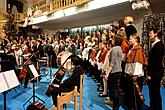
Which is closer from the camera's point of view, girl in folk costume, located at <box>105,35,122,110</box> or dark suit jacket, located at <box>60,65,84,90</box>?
girl in folk costume, located at <box>105,35,122,110</box>

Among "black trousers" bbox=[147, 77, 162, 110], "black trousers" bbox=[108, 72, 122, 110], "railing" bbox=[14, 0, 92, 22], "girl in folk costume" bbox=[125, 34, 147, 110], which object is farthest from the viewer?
"railing" bbox=[14, 0, 92, 22]

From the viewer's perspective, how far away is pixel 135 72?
508 centimetres

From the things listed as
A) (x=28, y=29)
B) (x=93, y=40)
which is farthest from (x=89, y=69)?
(x=28, y=29)

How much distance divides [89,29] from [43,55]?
13.7 ft

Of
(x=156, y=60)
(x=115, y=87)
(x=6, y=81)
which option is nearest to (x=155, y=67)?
(x=156, y=60)

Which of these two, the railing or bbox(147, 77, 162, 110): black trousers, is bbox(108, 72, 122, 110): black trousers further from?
the railing

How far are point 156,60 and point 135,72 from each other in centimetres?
51

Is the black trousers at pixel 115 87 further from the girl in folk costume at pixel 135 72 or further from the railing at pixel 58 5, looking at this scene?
the railing at pixel 58 5

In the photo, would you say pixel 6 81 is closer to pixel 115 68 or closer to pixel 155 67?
pixel 115 68

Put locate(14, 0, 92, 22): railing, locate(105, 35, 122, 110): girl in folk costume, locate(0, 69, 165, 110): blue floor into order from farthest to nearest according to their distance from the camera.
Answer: locate(14, 0, 92, 22): railing
locate(0, 69, 165, 110): blue floor
locate(105, 35, 122, 110): girl in folk costume

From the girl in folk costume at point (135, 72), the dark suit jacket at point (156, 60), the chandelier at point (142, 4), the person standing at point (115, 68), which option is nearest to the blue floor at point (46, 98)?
the person standing at point (115, 68)

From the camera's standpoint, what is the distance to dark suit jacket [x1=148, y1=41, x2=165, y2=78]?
4734 millimetres

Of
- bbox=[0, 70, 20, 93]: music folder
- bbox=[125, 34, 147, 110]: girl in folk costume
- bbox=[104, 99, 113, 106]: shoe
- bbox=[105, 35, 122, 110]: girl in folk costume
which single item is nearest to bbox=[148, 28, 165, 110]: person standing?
bbox=[125, 34, 147, 110]: girl in folk costume

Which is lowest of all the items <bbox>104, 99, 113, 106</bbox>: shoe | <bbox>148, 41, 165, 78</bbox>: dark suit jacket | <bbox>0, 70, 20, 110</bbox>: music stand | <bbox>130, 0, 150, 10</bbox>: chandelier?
<bbox>104, 99, 113, 106</bbox>: shoe
